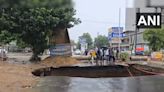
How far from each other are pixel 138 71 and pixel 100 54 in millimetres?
10378

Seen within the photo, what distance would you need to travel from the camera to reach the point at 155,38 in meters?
83.1

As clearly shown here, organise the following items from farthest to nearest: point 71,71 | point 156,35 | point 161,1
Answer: point 156,35, point 71,71, point 161,1

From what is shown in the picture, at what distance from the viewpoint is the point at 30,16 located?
36719mm

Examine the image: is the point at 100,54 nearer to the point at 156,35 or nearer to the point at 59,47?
the point at 59,47

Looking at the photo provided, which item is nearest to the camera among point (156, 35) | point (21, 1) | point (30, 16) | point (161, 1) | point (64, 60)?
point (21, 1)

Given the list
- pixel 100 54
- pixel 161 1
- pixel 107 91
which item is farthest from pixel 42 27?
pixel 161 1

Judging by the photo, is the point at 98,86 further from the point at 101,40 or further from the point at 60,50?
the point at 101,40

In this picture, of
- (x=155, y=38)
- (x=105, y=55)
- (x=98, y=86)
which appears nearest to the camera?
(x=98, y=86)

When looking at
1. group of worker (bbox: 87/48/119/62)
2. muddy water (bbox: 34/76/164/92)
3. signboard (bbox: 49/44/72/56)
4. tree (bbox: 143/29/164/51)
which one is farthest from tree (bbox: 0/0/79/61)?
tree (bbox: 143/29/164/51)

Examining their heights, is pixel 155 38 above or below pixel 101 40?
above

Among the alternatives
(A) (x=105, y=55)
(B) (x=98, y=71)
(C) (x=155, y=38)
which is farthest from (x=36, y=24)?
(C) (x=155, y=38)

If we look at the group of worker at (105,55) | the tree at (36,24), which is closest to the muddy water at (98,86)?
the tree at (36,24)

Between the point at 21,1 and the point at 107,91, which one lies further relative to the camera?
the point at 107,91

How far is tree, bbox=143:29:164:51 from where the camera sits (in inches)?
3236
